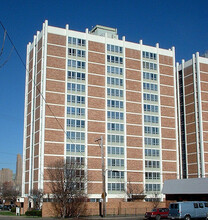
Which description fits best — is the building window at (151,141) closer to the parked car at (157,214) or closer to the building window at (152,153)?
the building window at (152,153)

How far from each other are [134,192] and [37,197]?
19856 mm

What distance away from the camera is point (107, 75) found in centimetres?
8062

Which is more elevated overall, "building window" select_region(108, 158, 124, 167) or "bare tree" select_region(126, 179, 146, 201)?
"building window" select_region(108, 158, 124, 167)

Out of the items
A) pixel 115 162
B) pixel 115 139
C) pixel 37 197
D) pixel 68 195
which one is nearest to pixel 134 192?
pixel 115 162

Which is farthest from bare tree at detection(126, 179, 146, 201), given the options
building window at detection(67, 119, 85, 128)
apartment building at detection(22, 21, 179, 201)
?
building window at detection(67, 119, 85, 128)

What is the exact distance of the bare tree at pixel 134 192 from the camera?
73.9m

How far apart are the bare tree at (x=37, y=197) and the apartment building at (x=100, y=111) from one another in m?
1.94

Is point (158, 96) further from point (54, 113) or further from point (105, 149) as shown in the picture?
point (54, 113)

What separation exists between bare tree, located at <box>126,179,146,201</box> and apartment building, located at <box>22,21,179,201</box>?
0.67 feet

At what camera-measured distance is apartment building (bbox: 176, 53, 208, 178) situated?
89.3 metres

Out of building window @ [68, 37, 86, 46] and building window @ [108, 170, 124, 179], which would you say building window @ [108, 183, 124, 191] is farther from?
building window @ [68, 37, 86, 46]

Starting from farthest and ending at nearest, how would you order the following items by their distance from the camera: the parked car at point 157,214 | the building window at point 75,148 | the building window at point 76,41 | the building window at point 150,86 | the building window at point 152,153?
1. the building window at point 150,86
2. the building window at point 152,153
3. the building window at point 76,41
4. the building window at point 75,148
5. the parked car at point 157,214

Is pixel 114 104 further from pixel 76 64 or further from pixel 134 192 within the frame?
pixel 134 192

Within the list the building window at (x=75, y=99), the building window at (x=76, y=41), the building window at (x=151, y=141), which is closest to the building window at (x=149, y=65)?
the building window at (x=76, y=41)
